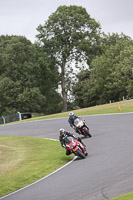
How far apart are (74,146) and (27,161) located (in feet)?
9.14

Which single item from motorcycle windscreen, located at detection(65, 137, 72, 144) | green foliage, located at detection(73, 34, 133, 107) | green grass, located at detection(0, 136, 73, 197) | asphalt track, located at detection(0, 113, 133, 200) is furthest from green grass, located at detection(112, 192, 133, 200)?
green foliage, located at detection(73, 34, 133, 107)

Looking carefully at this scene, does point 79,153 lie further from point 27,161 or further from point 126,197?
point 126,197

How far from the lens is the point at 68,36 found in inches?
2447

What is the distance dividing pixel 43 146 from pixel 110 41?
5472cm

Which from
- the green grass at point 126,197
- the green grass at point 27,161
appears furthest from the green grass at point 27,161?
the green grass at point 126,197

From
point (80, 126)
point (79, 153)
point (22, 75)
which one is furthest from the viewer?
point (22, 75)

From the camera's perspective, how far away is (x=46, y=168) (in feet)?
50.5

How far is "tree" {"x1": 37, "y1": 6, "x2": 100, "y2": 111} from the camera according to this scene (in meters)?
62.6

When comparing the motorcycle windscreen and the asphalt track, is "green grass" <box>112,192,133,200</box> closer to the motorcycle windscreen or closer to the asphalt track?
the asphalt track

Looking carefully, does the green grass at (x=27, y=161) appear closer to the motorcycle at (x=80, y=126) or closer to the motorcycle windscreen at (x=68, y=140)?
the motorcycle windscreen at (x=68, y=140)

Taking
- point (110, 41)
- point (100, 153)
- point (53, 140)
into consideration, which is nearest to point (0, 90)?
point (110, 41)

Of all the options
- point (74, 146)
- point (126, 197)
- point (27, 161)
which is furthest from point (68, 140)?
point (126, 197)

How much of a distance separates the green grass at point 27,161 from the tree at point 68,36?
39.4 meters

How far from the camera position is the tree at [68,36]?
6259 centimetres
